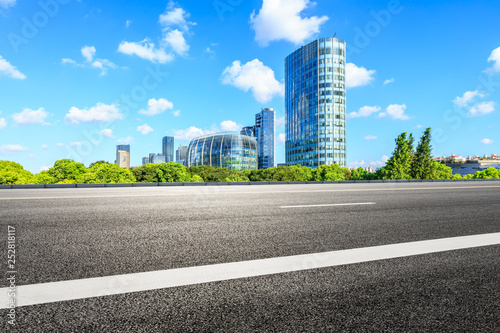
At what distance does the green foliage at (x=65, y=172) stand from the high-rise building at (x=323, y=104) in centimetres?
8494

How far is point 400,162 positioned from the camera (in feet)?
142

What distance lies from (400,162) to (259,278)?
4831 cm

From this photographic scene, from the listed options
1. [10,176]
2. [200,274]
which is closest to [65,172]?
[10,176]

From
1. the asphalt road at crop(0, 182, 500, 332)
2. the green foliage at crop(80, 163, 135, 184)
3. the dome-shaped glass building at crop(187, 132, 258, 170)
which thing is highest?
the dome-shaped glass building at crop(187, 132, 258, 170)

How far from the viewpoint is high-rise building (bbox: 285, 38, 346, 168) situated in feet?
349

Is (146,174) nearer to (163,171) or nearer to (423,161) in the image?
(163,171)

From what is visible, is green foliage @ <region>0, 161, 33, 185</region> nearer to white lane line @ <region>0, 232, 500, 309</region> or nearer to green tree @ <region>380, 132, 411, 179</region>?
white lane line @ <region>0, 232, 500, 309</region>

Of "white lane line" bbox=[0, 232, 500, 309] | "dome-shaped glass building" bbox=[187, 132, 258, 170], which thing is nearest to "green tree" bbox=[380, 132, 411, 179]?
"white lane line" bbox=[0, 232, 500, 309]

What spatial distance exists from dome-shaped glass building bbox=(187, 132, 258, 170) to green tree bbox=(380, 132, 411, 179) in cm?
8692

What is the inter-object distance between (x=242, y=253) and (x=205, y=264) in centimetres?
51

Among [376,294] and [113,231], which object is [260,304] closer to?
[376,294]

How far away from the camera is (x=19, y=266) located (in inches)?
101

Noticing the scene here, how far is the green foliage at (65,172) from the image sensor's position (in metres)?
47.1

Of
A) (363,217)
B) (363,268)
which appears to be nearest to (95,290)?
(363,268)
